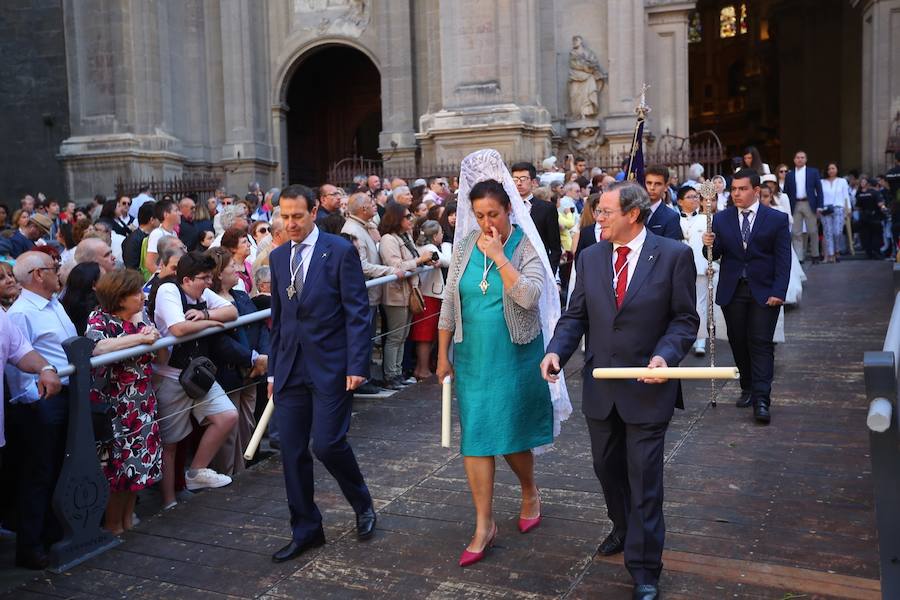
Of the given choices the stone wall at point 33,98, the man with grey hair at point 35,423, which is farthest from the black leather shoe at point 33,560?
the stone wall at point 33,98

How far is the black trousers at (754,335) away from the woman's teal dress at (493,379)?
121 inches

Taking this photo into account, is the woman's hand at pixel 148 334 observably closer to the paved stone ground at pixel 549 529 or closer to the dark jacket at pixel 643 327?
the paved stone ground at pixel 549 529

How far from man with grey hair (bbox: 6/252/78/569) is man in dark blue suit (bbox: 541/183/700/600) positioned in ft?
9.49

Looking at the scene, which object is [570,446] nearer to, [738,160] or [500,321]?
[500,321]

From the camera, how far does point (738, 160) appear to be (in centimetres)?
1464

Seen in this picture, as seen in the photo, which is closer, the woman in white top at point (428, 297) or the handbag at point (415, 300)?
the handbag at point (415, 300)

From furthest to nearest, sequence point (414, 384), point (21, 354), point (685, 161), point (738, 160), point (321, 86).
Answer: point (321, 86) → point (685, 161) → point (738, 160) → point (414, 384) → point (21, 354)

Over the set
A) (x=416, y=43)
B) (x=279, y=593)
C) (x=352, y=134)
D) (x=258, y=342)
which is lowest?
(x=279, y=593)

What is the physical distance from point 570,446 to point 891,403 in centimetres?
370

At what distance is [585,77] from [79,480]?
58.5 ft

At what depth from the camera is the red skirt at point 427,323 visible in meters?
9.16

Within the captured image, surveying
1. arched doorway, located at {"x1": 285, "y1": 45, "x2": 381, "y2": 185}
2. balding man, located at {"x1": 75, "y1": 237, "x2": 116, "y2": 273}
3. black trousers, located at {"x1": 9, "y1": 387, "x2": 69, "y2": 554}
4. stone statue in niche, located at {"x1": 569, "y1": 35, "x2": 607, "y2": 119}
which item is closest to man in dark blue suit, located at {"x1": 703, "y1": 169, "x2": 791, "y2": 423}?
balding man, located at {"x1": 75, "y1": 237, "x2": 116, "y2": 273}

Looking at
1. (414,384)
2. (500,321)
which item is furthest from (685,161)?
(500,321)

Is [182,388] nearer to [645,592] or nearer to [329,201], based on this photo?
[645,592]
